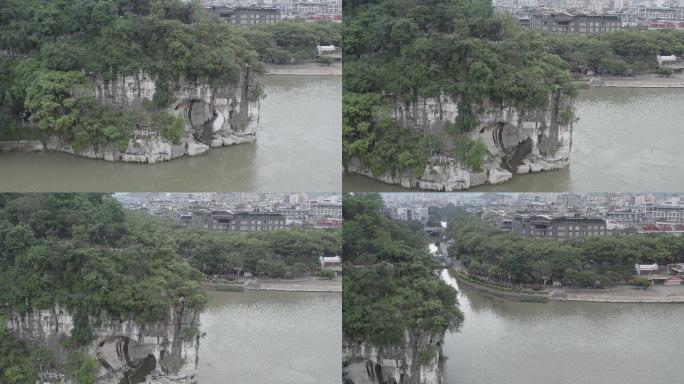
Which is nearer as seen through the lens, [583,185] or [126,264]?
[126,264]

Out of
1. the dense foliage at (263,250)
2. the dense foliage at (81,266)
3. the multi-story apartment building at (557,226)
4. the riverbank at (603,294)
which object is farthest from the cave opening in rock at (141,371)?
the multi-story apartment building at (557,226)

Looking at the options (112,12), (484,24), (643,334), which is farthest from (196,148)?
(643,334)

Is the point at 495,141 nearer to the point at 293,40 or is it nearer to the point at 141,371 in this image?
the point at 141,371

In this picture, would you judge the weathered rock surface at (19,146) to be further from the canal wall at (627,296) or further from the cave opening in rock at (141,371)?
the canal wall at (627,296)

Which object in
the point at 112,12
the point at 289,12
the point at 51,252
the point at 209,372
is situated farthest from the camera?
the point at 289,12

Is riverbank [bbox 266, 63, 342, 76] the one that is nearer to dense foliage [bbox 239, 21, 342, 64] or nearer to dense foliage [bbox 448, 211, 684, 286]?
dense foliage [bbox 239, 21, 342, 64]

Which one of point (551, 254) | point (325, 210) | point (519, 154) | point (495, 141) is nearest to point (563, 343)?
point (551, 254)

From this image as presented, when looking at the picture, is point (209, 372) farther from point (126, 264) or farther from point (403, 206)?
point (403, 206)

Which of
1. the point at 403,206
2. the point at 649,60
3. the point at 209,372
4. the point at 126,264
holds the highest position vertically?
the point at 649,60
